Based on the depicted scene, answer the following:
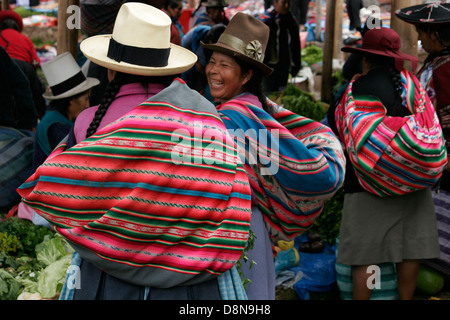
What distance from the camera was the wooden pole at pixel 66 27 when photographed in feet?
15.2

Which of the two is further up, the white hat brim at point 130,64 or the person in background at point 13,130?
the white hat brim at point 130,64

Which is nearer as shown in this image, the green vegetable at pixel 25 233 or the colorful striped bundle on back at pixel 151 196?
the colorful striped bundle on back at pixel 151 196

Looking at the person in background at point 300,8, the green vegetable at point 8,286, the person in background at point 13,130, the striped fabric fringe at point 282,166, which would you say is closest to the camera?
the striped fabric fringe at point 282,166

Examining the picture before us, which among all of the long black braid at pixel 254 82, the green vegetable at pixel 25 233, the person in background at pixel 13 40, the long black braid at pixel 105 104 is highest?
the long black braid at pixel 105 104

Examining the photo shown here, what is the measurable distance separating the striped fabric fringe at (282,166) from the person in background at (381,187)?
109 centimetres

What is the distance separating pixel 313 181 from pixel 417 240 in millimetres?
1842

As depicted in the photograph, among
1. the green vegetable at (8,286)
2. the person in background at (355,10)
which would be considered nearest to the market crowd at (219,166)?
the green vegetable at (8,286)

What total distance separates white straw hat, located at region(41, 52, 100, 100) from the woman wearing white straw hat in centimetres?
186

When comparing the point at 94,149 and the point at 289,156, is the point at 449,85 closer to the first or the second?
the point at 289,156

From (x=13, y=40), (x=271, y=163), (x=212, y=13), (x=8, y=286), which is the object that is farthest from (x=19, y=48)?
(x=271, y=163)

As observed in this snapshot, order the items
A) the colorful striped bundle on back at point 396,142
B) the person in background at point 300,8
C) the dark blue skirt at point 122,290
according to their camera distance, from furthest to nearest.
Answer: the person in background at point 300,8 → the colorful striped bundle on back at point 396,142 → the dark blue skirt at point 122,290

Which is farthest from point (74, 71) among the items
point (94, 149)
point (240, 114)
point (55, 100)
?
point (94, 149)

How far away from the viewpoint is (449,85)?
165 inches

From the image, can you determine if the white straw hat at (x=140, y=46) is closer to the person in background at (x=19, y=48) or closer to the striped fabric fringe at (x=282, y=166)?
the striped fabric fringe at (x=282, y=166)
